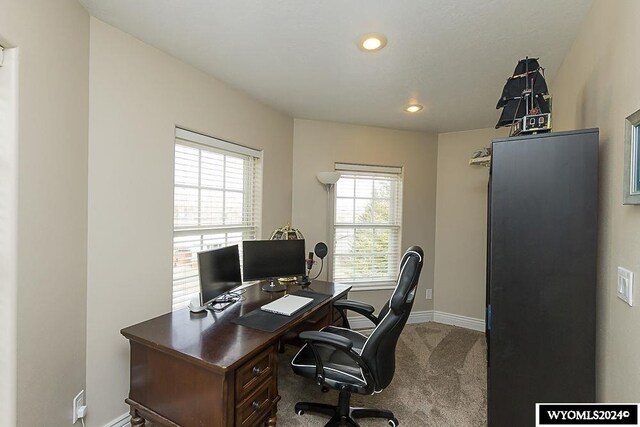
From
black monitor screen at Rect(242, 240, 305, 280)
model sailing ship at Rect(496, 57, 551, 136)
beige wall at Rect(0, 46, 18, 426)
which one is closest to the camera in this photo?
beige wall at Rect(0, 46, 18, 426)

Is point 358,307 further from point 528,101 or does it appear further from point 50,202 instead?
point 50,202

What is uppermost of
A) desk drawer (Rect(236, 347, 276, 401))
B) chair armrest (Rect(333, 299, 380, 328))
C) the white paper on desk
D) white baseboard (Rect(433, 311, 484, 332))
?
the white paper on desk

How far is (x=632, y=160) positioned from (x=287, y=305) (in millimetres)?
1841

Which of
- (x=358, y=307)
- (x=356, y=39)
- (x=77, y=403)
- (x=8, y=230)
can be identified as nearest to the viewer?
(x=8, y=230)

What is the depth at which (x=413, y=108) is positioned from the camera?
294 centimetres

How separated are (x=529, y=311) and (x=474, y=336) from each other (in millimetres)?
2446

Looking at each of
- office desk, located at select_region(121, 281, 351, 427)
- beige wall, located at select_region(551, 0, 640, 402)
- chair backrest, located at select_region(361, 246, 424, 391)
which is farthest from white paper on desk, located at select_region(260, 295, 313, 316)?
beige wall, located at select_region(551, 0, 640, 402)

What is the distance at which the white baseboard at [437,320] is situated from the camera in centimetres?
358

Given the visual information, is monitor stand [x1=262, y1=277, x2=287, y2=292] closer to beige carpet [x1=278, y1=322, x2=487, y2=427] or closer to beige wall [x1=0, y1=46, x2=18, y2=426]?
beige carpet [x1=278, y1=322, x2=487, y2=427]

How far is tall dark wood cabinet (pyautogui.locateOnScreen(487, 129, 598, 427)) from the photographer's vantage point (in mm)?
1268

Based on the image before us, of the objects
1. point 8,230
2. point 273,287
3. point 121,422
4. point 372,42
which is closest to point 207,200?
point 273,287

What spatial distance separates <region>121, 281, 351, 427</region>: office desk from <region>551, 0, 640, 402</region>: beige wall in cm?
146

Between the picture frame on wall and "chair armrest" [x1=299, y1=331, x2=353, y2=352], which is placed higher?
the picture frame on wall

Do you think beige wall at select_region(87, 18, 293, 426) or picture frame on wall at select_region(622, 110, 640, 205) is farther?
beige wall at select_region(87, 18, 293, 426)
